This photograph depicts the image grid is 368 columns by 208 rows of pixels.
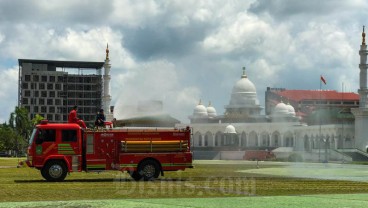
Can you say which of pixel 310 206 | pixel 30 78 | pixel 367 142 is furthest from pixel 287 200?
pixel 30 78

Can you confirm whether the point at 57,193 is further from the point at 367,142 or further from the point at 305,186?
the point at 367,142

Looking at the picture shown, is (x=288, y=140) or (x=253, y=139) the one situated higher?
(x=253, y=139)

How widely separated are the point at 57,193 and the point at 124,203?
4.77 meters

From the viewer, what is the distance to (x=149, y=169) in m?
32.1

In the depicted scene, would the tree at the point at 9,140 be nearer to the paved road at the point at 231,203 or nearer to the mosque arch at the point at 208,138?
the mosque arch at the point at 208,138

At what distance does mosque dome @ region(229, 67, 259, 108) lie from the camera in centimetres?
16750

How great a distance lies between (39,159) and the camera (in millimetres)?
30922

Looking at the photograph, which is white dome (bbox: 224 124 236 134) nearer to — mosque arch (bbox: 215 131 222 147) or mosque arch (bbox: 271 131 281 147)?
mosque arch (bbox: 215 131 222 147)

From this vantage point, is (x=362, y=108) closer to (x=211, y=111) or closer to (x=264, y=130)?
(x=264, y=130)

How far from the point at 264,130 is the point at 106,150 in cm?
12304

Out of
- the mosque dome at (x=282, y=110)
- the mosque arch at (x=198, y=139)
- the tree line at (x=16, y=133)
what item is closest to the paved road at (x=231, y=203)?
the tree line at (x=16, y=133)

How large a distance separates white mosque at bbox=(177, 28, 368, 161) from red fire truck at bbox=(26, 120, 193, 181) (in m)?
73.4

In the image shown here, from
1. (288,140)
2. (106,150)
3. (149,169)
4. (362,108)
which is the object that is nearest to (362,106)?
(362,108)

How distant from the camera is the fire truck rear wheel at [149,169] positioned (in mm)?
31953
